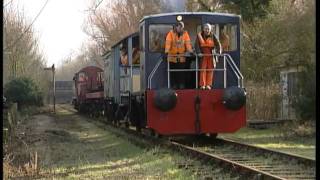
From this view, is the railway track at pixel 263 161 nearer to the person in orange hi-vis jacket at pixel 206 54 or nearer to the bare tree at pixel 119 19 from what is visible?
the person in orange hi-vis jacket at pixel 206 54

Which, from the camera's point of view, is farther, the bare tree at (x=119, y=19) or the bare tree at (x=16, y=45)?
the bare tree at (x=119, y=19)

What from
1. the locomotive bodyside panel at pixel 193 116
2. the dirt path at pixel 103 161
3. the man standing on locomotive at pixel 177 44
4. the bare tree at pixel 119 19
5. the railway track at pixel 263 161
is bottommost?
the dirt path at pixel 103 161

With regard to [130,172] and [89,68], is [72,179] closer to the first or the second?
[130,172]

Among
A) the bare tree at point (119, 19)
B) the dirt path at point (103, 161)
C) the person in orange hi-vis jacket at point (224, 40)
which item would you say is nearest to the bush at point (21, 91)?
the bare tree at point (119, 19)

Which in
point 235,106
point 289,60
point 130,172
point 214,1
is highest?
point 214,1

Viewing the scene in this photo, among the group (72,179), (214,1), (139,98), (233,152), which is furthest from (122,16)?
(72,179)

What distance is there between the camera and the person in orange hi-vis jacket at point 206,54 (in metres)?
12.8

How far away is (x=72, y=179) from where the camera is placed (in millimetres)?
8703

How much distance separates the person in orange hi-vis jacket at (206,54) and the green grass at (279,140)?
85.7 inches

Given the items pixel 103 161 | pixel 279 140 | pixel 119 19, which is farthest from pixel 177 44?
pixel 119 19

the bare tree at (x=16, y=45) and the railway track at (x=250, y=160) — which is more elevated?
the bare tree at (x=16, y=45)

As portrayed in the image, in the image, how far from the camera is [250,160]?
1062 centimetres

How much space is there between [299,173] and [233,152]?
326 cm

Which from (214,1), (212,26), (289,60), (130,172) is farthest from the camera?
(214,1)
